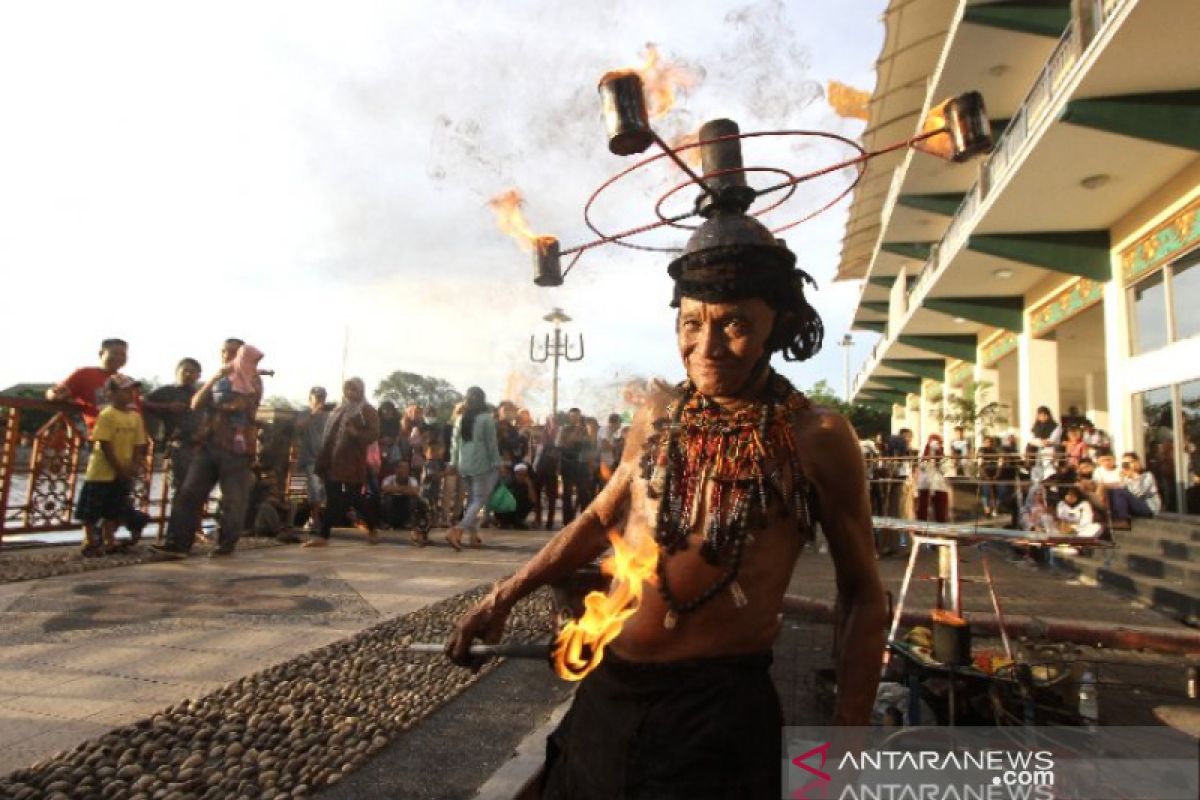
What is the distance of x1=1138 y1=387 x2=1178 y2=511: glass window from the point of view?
1063cm

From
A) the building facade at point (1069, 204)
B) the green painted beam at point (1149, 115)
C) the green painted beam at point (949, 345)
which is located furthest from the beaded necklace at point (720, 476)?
the green painted beam at point (949, 345)

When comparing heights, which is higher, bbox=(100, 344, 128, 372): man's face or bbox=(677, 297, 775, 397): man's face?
bbox=(100, 344, 128, 372): man's face

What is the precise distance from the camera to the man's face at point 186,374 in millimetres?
8406

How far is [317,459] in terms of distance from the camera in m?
8.70

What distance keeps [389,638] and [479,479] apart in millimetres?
4307

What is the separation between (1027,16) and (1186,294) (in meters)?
5.25

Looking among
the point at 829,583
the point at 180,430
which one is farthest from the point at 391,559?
the point at 829,583

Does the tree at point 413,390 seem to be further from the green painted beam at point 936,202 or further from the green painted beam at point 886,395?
the green painted beam at point 886,395

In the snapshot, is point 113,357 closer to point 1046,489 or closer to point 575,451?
point 575,451

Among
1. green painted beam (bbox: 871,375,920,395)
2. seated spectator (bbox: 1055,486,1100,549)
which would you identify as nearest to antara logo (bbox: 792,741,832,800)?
seated spectator (bbox: 1055,486,1100,549)

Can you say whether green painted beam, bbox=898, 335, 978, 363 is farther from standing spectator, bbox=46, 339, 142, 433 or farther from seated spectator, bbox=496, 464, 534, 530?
standing spectator, bbox=46, 339, 142, 433

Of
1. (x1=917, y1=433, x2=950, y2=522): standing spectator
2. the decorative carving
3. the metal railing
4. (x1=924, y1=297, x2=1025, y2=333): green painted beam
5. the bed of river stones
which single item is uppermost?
the metal railing

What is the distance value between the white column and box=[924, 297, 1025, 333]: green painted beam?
0.58 m

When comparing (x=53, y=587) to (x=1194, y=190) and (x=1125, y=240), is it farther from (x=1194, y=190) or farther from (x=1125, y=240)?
(x=1125, y=240)
